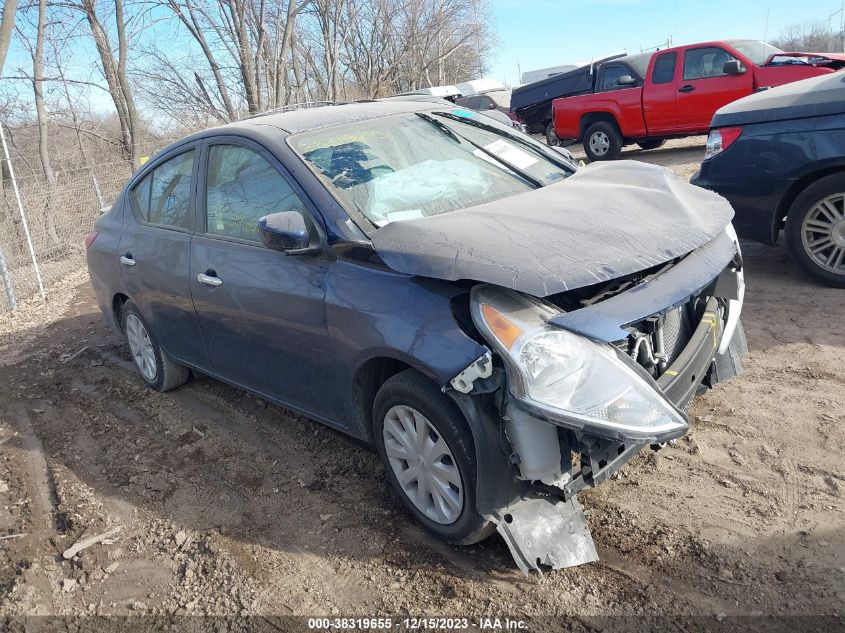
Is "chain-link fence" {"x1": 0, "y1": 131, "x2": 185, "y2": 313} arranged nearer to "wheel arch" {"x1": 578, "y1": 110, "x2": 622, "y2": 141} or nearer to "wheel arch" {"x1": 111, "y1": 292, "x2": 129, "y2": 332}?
"wheel arch" {"x1": 111, "y1": 292, "x2": 129, "y2": 332}

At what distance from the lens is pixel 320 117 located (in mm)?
3828

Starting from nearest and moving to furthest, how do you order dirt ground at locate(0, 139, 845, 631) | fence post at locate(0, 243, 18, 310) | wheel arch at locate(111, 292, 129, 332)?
dirt ground at locate(0, 139, 845, 631) < wheel arch at locate(111, 292, 129, 332) < fence post at locate(0, 243, 18, 310)

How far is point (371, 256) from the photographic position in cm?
300

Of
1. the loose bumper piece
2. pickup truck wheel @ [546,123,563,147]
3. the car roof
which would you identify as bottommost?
the loose bumper piece

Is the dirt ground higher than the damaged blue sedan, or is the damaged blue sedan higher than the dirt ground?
the damaged blue sedan

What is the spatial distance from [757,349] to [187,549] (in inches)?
141

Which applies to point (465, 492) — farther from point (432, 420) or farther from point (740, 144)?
point (740, 144)

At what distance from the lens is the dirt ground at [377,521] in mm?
2623

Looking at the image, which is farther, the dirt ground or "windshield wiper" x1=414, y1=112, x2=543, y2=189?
"windshield wiper" x1=414, y1=112, x2=543, y2=189

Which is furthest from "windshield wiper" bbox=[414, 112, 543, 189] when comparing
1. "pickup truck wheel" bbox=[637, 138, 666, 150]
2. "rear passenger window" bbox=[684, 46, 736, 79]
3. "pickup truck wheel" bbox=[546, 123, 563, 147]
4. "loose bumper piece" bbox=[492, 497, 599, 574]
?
"pickup truck wheel" bbox=[546, 123, 563, 147]

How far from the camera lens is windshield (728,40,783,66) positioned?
38.7ft

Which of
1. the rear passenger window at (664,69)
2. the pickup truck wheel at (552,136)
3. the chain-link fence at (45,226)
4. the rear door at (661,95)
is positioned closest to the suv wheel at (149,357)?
the chain-link fence at (45,226)

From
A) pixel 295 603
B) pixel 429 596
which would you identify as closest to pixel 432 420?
pixel 429 596

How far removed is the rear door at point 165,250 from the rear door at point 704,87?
10008mm
